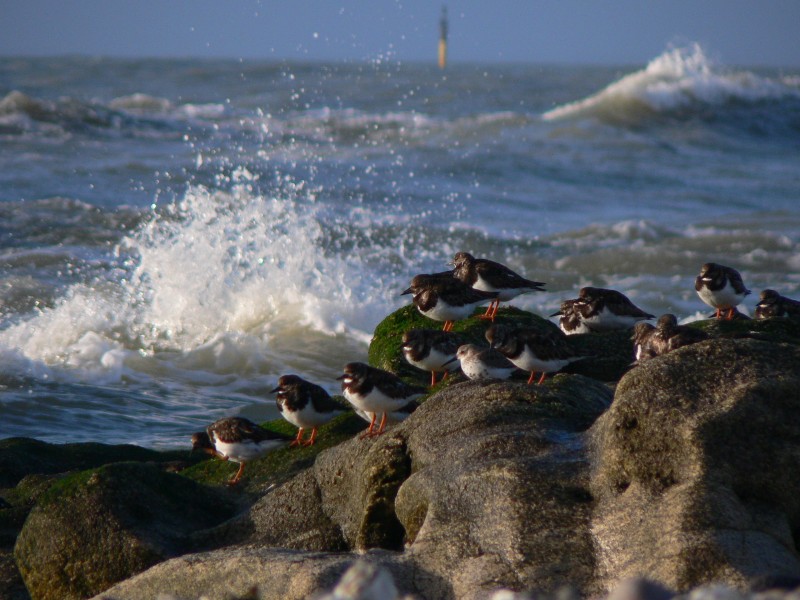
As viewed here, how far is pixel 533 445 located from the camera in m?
5.22

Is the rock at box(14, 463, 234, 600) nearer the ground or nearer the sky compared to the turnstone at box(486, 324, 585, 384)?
nearer the ground

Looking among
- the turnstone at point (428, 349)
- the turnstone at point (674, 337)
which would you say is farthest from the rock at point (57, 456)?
the turnstone at point (674, 337)

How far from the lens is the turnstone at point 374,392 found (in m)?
6.55

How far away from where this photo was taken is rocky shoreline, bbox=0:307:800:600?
432 centimetres

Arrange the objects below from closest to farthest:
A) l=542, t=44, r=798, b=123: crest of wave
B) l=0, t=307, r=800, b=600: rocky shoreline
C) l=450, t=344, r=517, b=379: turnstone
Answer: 1. l=0, t=307, r=800, b=600: rocky shoreline
2. l=450, t=344, r=517, b=379: turnstone
3. l=542, t=44, r=798, b=123: crest of wave

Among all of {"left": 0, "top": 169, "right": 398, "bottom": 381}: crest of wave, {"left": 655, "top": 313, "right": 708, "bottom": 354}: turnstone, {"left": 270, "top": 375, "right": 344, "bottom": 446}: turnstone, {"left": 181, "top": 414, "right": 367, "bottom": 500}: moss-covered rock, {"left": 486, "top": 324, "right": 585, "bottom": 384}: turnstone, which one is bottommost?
{"left": 0, "top": 169, "right": 398, "bottom": 381}: crest of wave

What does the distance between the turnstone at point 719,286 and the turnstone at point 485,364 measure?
226 centimetres

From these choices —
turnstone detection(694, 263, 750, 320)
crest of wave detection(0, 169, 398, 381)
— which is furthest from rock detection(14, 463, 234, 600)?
crest of wave detection(0, 169, 398, 381)

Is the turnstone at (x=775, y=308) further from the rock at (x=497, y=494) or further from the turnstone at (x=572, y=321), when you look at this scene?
the rock at (x=497, y=494)

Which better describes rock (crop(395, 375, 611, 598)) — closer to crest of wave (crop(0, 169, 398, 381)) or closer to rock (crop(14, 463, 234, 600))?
rock (crop(14, 463, 234, 600))

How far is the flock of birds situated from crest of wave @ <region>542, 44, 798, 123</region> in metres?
26.9

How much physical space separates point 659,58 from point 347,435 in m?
39.1

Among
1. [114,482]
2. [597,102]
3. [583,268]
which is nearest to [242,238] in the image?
[583,268]

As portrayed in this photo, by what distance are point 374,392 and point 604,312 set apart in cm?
262
